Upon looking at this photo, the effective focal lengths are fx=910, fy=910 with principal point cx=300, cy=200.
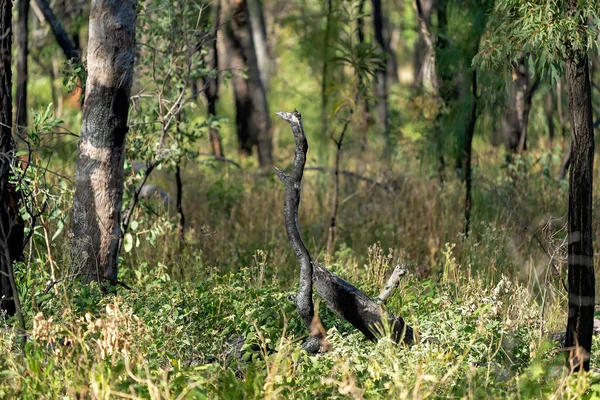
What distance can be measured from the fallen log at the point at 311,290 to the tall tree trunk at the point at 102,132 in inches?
62.4

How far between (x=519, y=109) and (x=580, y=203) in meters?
8.70

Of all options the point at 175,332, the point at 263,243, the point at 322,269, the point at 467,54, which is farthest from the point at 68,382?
the point at 467,54

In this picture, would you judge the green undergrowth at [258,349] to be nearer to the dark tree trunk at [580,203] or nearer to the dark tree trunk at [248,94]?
the dark tree trunk at [580,203]

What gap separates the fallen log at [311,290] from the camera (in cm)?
539

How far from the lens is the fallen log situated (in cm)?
539

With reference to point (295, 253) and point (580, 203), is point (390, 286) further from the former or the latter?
point (580, 203)

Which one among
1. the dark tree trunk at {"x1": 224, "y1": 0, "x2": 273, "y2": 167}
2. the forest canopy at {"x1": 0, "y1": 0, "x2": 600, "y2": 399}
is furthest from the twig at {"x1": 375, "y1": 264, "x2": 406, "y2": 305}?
the dark tree trunk at {"x1": 224, "y1": 0, "x2": 273, "y2": 167}

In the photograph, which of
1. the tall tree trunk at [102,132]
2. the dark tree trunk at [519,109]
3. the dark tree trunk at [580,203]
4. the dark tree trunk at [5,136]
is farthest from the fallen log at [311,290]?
the dark tree trunk at [519,109]

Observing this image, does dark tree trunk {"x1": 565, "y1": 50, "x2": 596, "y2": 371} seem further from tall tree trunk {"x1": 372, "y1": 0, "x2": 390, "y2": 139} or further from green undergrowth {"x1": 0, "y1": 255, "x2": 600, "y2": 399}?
tall tree trunk {"x1": 372, "y1": 0, "x2": 390, "y2": 139}

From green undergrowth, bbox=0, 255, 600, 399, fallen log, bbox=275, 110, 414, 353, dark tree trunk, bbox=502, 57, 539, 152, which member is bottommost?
green undergrowth, bbox=0, 255, 600, 399

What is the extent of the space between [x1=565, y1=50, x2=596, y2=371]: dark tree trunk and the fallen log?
1.01 meters

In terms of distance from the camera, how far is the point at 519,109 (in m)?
13.5

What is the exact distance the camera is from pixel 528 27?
17.0 feet

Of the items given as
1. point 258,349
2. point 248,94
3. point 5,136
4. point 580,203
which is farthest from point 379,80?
point 580,203
